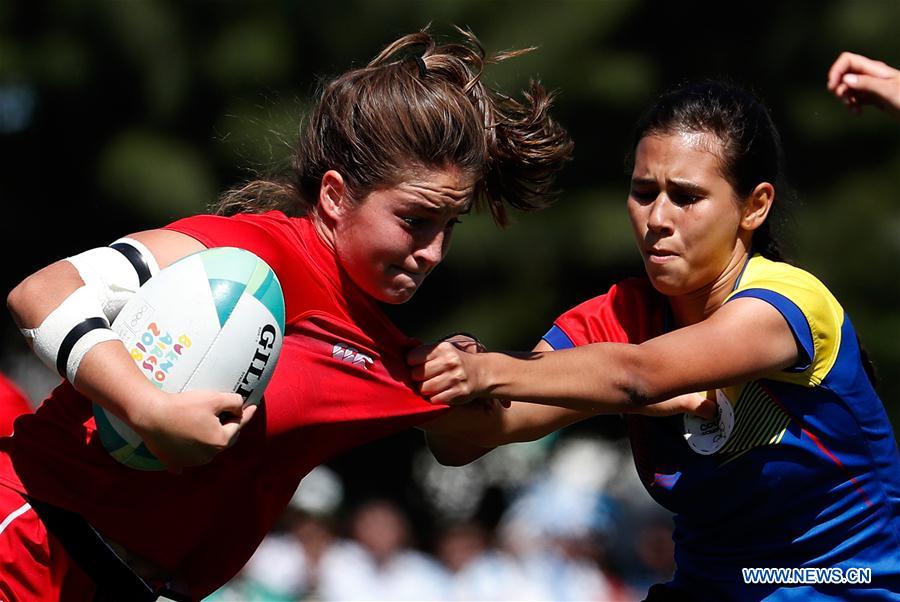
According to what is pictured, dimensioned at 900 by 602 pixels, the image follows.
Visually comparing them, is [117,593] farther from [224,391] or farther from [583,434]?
[583,434]

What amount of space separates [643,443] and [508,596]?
4.24m

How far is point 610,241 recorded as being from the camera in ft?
28.5

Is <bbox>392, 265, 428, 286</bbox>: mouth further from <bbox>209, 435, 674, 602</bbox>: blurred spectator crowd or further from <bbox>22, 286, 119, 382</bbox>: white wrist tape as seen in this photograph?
<bbox>209, 435, 674, 602</bbox>: blurred spectator crowd

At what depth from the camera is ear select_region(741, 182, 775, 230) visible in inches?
136

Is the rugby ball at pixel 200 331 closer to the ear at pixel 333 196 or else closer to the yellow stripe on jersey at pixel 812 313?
the ear at pixel 333 196

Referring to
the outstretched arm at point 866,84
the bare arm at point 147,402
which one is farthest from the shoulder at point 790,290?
the bare arm at point 147,402

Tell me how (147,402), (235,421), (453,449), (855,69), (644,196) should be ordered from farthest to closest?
1. (453,449)
2. (644,196)
3. (855,69)
4. (235,421)
5. (147,402)

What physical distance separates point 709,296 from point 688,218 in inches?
10.0

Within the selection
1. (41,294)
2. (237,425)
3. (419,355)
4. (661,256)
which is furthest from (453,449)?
(41,294)

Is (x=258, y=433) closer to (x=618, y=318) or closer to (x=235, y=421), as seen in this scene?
(x=235, y=421)

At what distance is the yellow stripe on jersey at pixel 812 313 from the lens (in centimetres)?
325

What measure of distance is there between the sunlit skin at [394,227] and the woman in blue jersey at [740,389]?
0.22m

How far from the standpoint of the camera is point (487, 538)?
850 cm

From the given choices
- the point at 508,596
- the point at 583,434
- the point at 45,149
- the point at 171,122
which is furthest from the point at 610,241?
the point at 45,149
